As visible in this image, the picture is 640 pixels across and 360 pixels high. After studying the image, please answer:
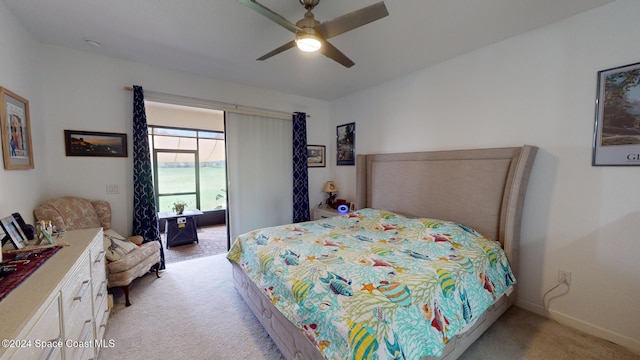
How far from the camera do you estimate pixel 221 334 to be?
2029mm

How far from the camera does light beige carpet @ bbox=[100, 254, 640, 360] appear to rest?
5.92ft

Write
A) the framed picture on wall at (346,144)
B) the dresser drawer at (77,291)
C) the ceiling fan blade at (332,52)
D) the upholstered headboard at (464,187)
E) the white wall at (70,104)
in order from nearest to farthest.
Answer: the dresser drawer at (77,291), the ceiling fan blade at (332,52), the white wall at (70,104), the upholstered headboard at (464,187), the framed picture on wall at (346,144)

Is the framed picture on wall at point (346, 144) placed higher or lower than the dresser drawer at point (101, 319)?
higher

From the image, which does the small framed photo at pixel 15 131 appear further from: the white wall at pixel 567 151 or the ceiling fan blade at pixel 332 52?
the white wall at pixel 567 151

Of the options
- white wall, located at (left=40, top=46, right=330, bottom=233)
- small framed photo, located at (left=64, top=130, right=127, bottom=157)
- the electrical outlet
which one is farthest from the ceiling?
the electrical outlet

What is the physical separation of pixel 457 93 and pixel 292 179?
2.80 meters

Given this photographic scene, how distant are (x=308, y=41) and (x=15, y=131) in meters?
2.52

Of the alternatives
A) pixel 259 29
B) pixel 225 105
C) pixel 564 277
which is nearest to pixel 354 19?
pixel 259 29

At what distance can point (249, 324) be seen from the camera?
216 cm

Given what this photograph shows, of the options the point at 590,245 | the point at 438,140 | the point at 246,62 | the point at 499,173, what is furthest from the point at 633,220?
Result: the point at 246,62

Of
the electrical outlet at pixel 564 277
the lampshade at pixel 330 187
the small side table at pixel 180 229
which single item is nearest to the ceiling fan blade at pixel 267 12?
the lampshade at pixel 330 187

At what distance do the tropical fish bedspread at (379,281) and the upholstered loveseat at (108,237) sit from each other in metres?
1.04

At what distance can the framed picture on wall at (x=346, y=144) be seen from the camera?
4195mm

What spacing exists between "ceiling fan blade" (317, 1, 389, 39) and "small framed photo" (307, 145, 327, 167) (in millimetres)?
2748
